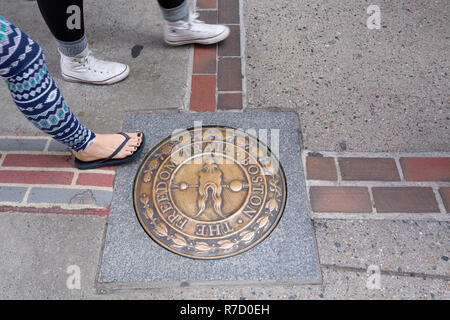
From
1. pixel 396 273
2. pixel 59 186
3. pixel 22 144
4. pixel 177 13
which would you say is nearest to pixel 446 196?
pixel 396 273

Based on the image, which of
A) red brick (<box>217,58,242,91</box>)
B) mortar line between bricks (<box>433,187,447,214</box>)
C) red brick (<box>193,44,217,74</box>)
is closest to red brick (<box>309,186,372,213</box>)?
mortar line between bricks (<box>433,187,447,214</box>)

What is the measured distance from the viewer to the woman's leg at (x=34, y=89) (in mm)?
1054

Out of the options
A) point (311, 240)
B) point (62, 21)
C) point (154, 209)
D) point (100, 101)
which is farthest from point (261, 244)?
point (62, 21)

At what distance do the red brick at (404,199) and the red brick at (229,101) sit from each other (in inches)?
31.7

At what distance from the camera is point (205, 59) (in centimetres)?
206

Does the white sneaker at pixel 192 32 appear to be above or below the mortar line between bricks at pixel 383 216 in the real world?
above

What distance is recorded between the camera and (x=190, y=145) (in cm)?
166

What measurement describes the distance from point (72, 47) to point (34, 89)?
26.6 inches

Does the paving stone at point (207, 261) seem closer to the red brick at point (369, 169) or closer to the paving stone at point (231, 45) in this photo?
the red brick at point (369, 169)

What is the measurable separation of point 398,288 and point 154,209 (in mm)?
1034

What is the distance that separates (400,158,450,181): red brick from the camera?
1.58m

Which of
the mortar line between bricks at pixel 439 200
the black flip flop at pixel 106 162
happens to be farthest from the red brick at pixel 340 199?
the black flip flop at pixel 106 162

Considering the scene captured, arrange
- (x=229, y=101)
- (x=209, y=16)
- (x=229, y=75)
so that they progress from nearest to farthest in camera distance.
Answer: (x=229, y=101)
(x=229, y=75)
(x=209, y=16)

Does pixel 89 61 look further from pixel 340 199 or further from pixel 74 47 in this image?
pixel 340 199
